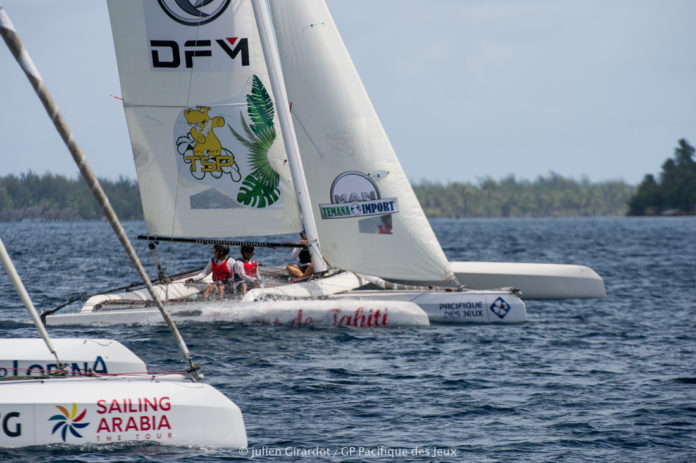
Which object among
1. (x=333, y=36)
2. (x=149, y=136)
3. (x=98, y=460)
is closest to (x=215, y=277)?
(x=149, y=136)


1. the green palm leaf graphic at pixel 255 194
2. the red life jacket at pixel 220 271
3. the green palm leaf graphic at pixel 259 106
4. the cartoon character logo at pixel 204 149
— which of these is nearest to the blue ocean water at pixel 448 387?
the red life jacket at pixel 220 271

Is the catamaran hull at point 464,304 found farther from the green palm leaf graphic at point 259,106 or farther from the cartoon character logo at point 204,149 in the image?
the green palm leaf graphic at point 259,106

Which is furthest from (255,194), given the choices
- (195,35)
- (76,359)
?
(76,359)

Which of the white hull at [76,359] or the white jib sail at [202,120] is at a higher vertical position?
the white jib sail at [202,120]

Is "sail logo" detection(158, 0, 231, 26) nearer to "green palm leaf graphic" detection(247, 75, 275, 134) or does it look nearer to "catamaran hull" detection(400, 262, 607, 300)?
"green palm leaf graphic" detection(247, 75, 275, 134)

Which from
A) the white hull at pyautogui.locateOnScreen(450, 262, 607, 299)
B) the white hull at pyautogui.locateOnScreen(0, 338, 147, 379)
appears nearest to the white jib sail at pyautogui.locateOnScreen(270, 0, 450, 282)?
the white hull at pyautogui.locateOnScreen(450, 262, 607, 299)

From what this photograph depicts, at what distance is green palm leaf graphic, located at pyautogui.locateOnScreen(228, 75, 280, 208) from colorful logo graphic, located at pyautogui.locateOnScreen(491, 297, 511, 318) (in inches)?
164

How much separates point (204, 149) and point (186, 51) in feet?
5.48

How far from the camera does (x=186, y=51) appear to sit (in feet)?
49.9

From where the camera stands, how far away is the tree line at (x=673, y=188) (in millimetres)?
133250

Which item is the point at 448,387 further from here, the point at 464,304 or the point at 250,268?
the point at 250,268

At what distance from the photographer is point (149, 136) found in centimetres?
Answer: 1542

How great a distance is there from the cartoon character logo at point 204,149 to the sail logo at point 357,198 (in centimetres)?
173

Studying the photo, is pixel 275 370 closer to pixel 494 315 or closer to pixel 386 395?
pixel 386 395
